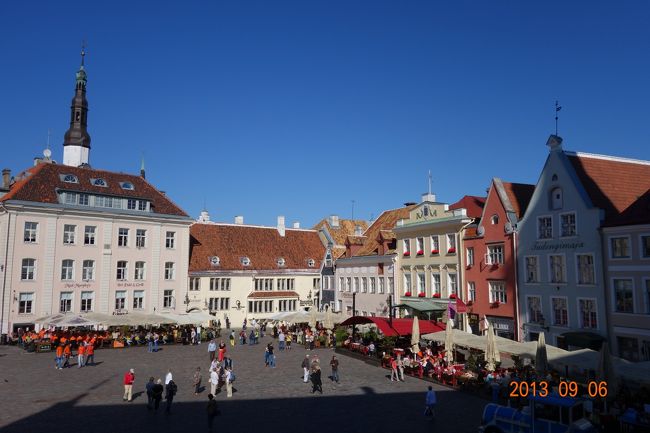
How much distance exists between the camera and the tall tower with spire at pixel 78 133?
69369 millimetres

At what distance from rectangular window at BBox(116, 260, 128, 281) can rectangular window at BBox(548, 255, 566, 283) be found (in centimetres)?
3739

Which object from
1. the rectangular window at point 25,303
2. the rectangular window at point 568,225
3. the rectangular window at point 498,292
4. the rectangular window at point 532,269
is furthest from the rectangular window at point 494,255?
the rectangular window at point 25,303

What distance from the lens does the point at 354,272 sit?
187 ft

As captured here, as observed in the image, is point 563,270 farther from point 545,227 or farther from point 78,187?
point 78,187

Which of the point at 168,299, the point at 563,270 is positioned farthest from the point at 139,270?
the point at 563,270

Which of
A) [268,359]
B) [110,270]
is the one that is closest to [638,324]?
[268,359]

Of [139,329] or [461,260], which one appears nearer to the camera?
[461,260]

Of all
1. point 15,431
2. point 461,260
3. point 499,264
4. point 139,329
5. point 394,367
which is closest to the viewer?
point 15,431

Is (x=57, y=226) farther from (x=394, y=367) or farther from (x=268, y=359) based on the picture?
(x=394, y=367)

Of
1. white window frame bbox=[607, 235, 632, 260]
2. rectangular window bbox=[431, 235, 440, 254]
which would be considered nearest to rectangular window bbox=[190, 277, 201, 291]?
rectangular window bbox=[431, 235, 440, 254]

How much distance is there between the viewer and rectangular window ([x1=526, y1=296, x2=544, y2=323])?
36312 mm

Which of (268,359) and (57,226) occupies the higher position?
(57,226)

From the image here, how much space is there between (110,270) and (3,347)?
11.5 m

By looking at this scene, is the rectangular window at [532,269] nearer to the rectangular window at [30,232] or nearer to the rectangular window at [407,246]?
the rectangular window at [407,246]
